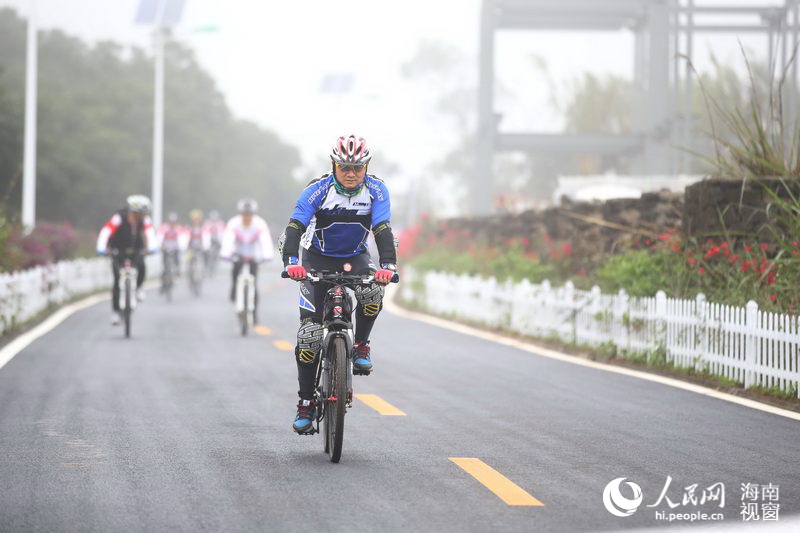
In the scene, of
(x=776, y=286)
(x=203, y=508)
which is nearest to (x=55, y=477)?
(x=203, y=508)

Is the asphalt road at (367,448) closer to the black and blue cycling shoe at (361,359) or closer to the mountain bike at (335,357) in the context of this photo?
the mountain bike at (335,357)

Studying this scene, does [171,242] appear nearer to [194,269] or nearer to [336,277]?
[194,269]

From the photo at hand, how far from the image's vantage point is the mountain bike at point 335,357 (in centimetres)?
862

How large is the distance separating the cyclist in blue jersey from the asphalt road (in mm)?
669

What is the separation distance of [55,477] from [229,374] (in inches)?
262

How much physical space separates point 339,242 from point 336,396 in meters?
1.27

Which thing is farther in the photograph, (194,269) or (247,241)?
→ (194,269)

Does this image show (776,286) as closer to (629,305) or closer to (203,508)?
(629,305)

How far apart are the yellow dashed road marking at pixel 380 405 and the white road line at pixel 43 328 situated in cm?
493

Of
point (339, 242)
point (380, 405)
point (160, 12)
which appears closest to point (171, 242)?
point (160, 12)

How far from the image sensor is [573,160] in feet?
267

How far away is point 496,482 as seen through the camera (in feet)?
26.1

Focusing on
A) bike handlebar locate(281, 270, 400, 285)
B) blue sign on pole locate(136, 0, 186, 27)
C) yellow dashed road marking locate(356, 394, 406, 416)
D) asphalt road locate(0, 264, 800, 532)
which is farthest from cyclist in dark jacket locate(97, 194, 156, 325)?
blue sign on pole locate(136, 0, 186, 27)

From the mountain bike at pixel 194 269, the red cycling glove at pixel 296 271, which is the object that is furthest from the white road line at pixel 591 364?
the mountain bike at pixel 194 269
